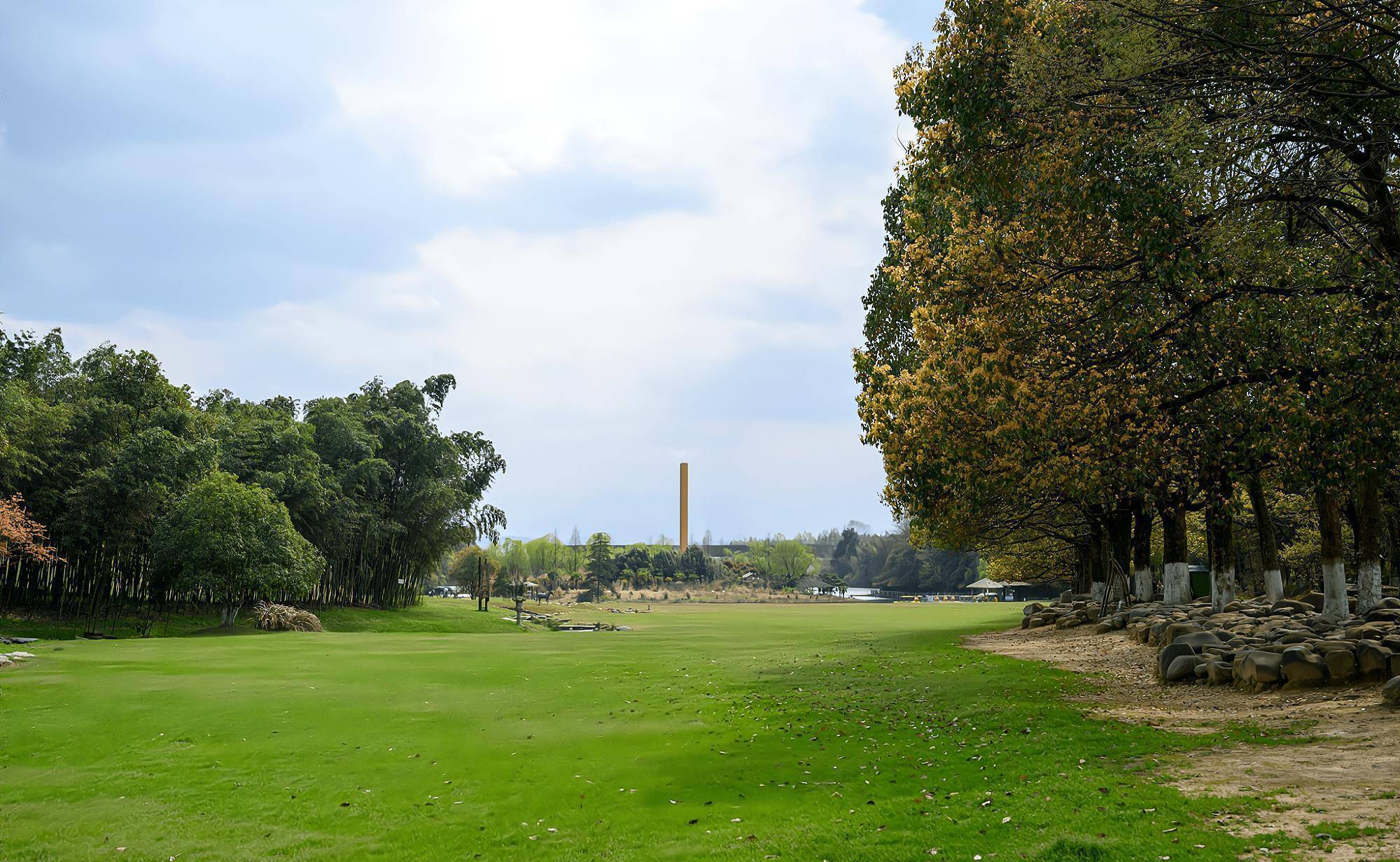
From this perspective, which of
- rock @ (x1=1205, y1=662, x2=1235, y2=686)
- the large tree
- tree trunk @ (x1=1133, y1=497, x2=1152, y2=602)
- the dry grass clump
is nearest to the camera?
rock @ (x1=1205, y1=662, x2=1235, y2=686)

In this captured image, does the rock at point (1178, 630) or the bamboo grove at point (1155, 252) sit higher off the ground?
the bamboo grove at point (1155, 252)

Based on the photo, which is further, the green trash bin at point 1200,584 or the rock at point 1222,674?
the green trash bin at point 1200,584

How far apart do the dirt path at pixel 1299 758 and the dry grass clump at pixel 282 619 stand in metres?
39.5

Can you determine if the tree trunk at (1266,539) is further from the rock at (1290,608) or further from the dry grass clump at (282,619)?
the dry grass clump at (282,619)

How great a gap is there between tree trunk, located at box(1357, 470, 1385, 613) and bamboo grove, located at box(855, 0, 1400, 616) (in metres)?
0.07

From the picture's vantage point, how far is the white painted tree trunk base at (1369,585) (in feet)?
70.7

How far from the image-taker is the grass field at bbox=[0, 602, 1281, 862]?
29.8 ft

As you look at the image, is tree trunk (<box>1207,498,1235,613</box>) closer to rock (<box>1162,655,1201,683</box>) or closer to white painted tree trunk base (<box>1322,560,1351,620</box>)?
white painted tree trunk base (<box>1322,560,1351,620</box>)

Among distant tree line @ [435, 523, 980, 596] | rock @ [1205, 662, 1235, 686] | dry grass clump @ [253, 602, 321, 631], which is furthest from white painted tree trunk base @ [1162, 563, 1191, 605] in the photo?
distant tree line @ [435, 523, 980, 596]

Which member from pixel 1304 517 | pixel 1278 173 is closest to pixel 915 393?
pixel 1278 173

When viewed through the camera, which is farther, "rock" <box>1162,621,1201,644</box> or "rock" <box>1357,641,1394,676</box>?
"rock" <box>1162,621,1201,644</box>

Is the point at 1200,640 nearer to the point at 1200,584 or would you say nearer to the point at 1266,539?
the point at 1266,539

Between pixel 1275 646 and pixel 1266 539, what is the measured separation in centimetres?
1074

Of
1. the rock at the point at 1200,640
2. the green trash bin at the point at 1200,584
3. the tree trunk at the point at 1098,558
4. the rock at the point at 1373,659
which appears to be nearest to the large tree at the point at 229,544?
the tree trunk at the point at 1098,558
